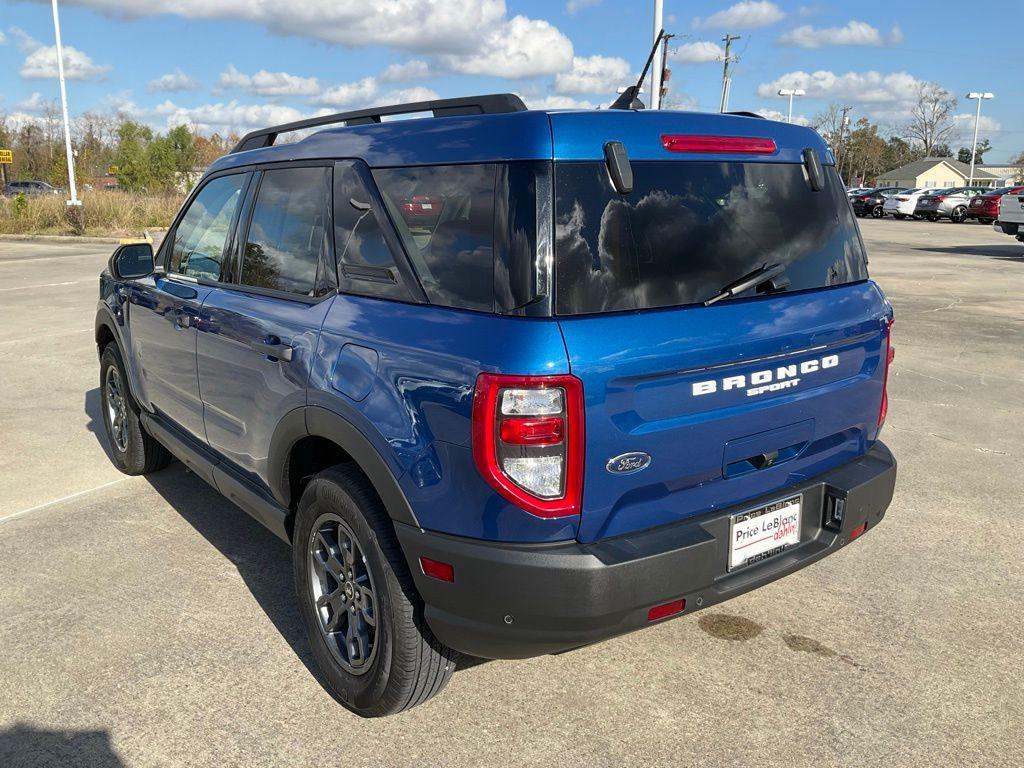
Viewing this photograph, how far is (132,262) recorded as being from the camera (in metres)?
4.55

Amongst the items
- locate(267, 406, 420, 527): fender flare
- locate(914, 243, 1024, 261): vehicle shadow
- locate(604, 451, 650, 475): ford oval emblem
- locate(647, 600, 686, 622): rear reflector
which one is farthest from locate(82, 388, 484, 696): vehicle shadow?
locate(914, 243, 1024, 261): vehicle shadow

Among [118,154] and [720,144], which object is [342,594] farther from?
[118,154]

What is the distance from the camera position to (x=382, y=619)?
8.95ft

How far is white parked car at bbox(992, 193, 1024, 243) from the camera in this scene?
2058 cm

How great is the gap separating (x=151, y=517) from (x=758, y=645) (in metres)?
3.15

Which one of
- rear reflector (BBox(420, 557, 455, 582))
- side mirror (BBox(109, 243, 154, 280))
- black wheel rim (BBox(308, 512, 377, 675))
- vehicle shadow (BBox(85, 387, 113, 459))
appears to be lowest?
vehicle shadow (BBox(85, 387, 113, 459))

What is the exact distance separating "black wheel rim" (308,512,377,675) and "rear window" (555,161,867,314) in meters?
1.17

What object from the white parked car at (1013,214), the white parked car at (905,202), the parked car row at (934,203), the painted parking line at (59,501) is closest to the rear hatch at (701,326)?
the painted parking line at (59,501)

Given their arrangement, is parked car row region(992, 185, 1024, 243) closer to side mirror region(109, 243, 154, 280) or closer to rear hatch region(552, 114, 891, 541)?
rear hatch region(552, 114, 891, 541)

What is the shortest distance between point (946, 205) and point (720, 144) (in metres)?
40.2

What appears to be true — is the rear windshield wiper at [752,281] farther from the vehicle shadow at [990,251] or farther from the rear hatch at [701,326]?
the vehicle shadow at [990,251]

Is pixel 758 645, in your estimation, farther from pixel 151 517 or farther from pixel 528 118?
pixel 151 517

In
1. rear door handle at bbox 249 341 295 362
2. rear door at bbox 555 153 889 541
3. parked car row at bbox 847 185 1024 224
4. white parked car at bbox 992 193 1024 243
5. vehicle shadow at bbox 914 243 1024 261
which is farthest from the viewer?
parked car row at bbox 847 185 1024 224

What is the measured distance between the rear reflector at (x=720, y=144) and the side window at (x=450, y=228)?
58 centimetres
